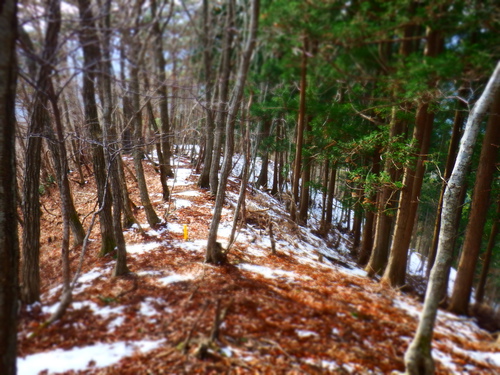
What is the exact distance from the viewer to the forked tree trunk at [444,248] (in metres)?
3.29

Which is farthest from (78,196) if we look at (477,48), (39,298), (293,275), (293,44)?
(477,48)

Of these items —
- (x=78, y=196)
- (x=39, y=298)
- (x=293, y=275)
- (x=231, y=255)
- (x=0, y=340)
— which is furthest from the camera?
(x=78, y=196)

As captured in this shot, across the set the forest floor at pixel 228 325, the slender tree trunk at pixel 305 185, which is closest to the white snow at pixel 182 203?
the forest floor at pixel 228 325

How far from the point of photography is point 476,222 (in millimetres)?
5484

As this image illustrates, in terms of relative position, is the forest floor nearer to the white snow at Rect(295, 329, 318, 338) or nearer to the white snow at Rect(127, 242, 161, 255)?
the white snow at Rect(295, 329, 318, 338)

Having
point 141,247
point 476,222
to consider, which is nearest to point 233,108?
point 141,247

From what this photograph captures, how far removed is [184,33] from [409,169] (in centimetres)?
612

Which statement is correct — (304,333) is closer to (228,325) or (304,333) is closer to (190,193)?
(228,325)

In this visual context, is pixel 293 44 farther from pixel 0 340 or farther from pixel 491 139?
pixel 0 340

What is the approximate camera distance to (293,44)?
4488mm

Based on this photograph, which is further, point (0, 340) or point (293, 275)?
point (293, 275)

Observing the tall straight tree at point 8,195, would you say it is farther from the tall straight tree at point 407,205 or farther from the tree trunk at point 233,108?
the tall straight tree at point 407,205

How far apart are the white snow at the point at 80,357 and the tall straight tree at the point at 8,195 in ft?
1.16

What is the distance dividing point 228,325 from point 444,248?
10.4 feet
